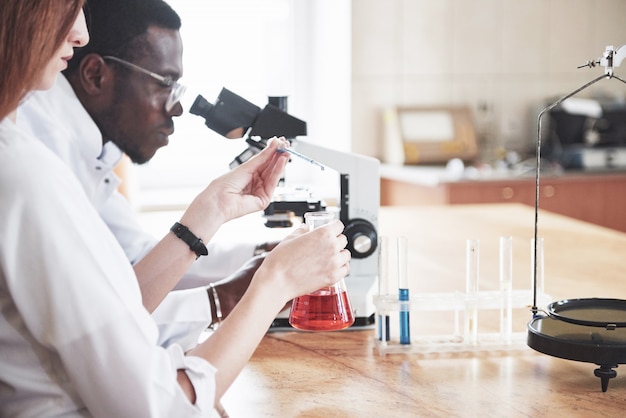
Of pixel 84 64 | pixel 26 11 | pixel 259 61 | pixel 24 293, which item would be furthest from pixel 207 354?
pixel 259 61

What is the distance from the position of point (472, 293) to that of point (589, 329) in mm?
265

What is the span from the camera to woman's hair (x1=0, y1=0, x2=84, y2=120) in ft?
3.35

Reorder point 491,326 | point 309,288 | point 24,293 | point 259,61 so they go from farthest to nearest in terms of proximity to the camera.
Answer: point 259,61 → point 491,326 → point 309,288 → point 24,293

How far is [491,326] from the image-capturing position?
1.74 metres

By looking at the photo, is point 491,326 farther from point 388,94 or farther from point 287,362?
→ point 388,94

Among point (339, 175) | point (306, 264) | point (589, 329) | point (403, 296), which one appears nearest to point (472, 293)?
point (403, 296)

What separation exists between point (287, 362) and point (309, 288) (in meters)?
0.33

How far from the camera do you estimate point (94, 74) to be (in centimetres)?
192

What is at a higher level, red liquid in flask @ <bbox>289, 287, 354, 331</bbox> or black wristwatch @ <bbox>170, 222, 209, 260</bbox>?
black wristwatch @ <bbox>170, 222, 209, 260</bbox>

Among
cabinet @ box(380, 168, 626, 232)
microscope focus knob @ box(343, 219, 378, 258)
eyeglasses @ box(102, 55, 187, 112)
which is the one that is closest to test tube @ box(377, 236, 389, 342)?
microscope focus knob @ box(343, 219, 378, 258)

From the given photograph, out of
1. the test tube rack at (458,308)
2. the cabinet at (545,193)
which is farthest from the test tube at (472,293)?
→ the cabinet at (545,193)

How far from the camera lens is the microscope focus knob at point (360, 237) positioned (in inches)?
69.2

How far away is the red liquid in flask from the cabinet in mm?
3281

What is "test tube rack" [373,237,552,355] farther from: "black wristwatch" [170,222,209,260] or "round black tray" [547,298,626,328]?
"black wristwatch" [170,222,209,260]
